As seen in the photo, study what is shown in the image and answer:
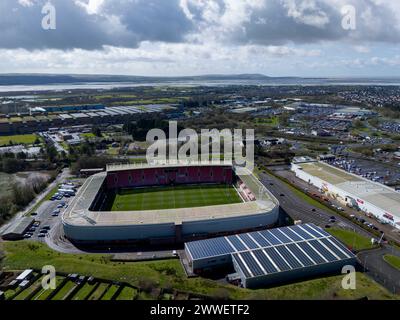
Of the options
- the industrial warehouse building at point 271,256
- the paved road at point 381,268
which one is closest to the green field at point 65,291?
the industrial warehouse building at point 271,256

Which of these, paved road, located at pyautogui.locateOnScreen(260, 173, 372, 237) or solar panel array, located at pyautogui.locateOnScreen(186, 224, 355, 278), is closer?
solar panel array, located at pyautogui.locateOnScreen(186, 224, 355, 278)

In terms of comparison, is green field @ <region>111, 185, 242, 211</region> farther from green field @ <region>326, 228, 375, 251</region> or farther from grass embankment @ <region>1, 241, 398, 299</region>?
green field @ <region>326, 228, 375, 251</region>

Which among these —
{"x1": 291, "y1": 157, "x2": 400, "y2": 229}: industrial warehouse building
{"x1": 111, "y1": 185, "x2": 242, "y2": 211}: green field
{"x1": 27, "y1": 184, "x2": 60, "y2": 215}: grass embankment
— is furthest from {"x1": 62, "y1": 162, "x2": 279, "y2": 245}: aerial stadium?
{"x1": 291, "y1": 157, "x2": 400, "y2": 229}: industrial warehouse building

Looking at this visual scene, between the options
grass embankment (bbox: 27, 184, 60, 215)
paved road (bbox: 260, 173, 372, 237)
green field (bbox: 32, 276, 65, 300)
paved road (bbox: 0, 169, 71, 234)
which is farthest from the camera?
grass embankment (bbox: 27, 184, 60, 215)

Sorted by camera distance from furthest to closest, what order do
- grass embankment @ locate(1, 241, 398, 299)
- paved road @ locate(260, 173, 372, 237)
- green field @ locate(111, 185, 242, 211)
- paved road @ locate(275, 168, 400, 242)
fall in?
1. green field @ locate(111, 185, 242, 211)
2. paved road @ locate(260, 173, 372, 237)
3. paved road @ locate(275, 168, 400, 242)
4. grass embankment @ locate(1, 241, 398, 299)

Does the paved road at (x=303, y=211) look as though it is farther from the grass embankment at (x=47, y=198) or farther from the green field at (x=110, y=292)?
the grass embankment at (x=47, y=198)

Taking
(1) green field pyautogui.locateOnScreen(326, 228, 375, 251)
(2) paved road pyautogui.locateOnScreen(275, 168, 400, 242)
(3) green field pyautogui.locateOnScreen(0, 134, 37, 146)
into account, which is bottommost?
(1) green field pyautogui.locateOnScreen(326, 228, 375, 251)

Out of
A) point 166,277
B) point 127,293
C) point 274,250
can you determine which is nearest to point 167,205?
point 166,277

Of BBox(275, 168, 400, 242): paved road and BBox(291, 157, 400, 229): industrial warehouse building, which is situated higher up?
BBox(291, 157, 400, 229): industrial warehouse building
